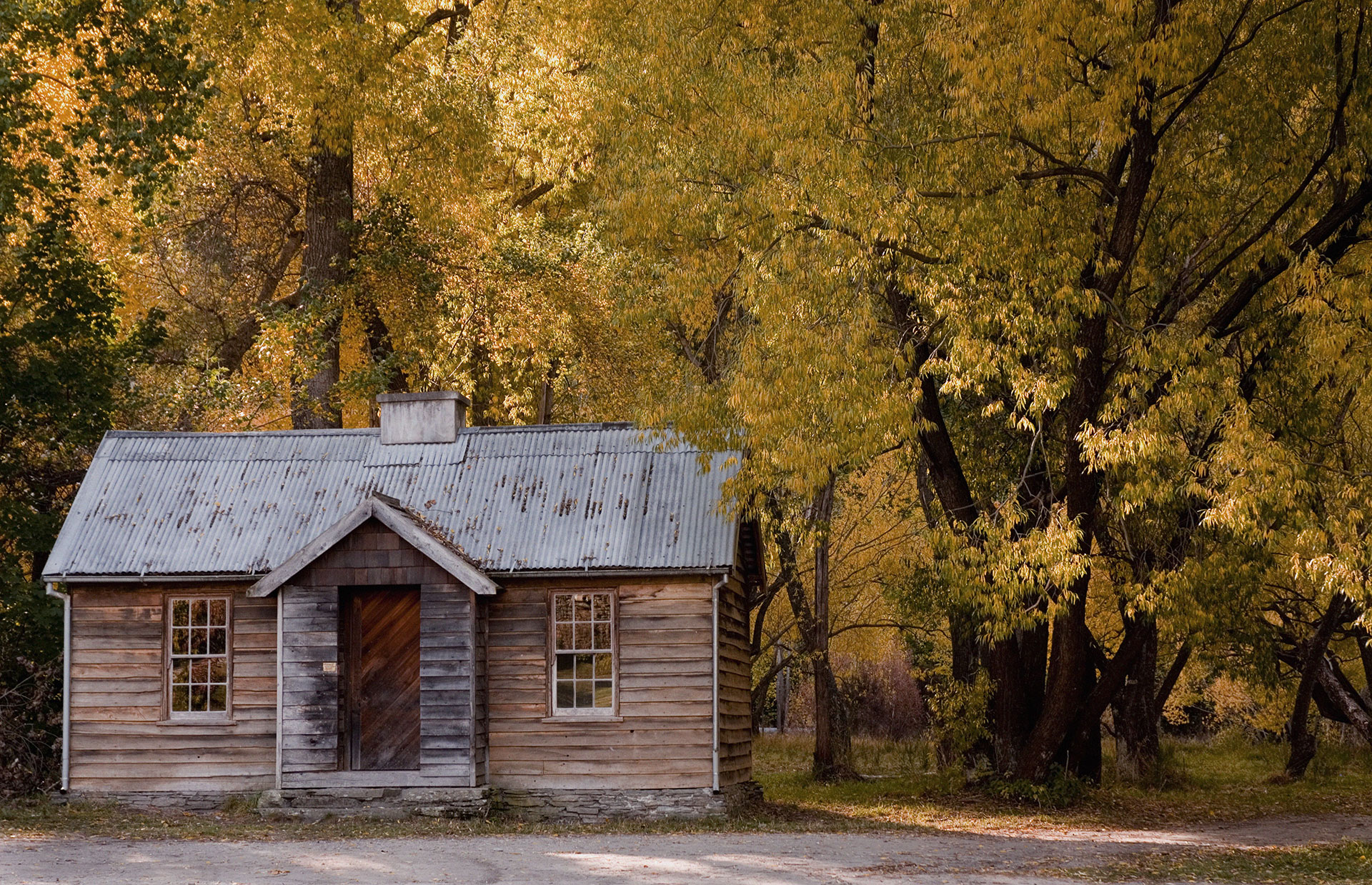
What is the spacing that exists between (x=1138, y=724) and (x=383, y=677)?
540 inches

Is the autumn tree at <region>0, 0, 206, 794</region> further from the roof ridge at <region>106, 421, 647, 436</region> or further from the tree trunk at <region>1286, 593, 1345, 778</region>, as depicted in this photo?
the tree trunk at <region>1286, 593, 1345, 778</region>

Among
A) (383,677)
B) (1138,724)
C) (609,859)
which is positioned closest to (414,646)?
(383,677)

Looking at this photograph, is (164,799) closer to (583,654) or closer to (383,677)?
(383,677)

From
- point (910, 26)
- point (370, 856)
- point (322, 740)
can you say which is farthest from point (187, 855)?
point (910, 26)

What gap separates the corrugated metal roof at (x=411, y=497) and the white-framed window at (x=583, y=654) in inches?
28.5

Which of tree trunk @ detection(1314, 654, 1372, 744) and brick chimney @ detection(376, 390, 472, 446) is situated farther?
tree trunk @ detection(1314, 654, 1372, 744)

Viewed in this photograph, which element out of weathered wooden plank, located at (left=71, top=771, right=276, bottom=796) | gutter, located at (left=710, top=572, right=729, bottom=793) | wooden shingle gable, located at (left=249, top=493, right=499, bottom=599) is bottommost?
weathered wooden plank, located at (left=71, top=771, right=276, bottom=796)

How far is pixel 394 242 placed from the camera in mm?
27875

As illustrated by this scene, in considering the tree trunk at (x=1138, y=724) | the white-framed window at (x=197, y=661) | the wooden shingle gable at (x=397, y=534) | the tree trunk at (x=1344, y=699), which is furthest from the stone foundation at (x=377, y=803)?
the tree trunk at (x=1344, y=699)

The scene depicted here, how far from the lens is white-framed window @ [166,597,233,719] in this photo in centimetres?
1895

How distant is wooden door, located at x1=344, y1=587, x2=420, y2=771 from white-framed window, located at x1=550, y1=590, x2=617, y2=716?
1.83 metres

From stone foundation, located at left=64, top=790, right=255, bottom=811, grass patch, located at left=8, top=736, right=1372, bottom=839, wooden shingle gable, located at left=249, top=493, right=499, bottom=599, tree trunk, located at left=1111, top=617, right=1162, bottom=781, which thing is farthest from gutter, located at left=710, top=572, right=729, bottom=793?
tree trunk, located at left=1111, top=617, right=1162, bottom=781

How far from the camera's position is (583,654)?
733 inches

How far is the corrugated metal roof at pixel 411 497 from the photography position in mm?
18609
